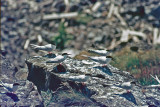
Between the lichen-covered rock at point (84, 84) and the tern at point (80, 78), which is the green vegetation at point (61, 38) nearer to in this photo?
the lichen-covered rock at point (84, 84)

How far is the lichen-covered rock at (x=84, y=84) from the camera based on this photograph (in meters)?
7.70

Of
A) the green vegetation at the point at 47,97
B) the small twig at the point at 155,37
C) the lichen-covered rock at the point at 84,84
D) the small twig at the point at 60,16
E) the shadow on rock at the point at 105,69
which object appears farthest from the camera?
the small twig at the point at 60,16

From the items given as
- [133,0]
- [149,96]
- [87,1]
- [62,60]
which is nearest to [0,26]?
[87,1]

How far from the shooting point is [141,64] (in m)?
11.0

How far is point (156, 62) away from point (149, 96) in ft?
13.0

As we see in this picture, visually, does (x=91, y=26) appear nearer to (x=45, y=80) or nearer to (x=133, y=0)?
(x=133, y=0)

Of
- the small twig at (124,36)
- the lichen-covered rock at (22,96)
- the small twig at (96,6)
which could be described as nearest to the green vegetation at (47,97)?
the lichen-covered rock at (22,96)

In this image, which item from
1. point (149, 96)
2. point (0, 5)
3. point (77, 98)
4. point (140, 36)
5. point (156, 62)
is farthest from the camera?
point (0, 5)

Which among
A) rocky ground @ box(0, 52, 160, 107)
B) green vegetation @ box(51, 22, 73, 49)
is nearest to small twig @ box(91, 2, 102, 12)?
green vegetation @ box(51, 22, 73, 49)

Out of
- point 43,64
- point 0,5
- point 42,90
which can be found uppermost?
point 0,5

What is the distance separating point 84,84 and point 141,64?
11.8 feet

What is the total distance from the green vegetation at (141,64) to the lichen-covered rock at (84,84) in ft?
5.87

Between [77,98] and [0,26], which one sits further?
[0,26]

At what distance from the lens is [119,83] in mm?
8242
